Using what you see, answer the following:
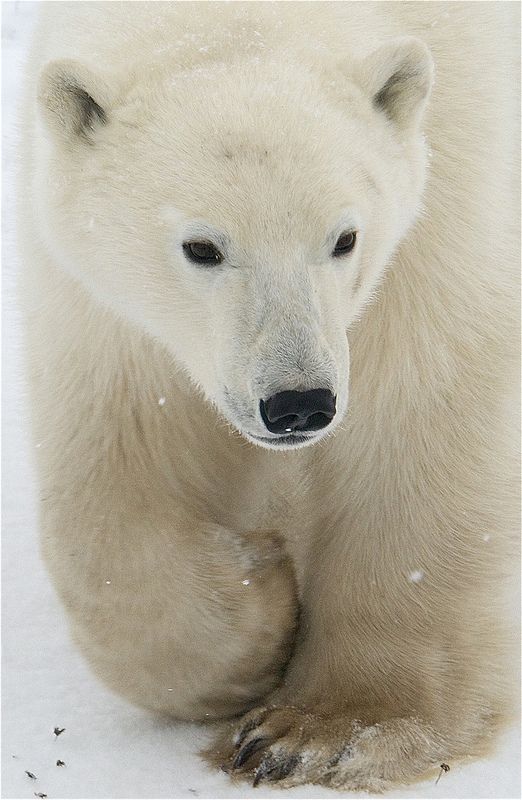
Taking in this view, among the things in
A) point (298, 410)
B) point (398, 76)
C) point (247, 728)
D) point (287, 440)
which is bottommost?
point (247, 728)

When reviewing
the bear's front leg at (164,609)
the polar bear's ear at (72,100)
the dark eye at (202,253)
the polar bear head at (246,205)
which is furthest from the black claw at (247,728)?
the polar bear's ear at (72,100)

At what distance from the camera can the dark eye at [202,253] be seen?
113 inches

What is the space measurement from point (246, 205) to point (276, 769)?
5.46 feet

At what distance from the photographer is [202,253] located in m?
2.90

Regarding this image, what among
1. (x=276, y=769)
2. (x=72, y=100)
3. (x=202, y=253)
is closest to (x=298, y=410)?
(x=202, y=253)

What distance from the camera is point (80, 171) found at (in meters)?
3.16

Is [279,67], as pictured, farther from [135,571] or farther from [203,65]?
[135,571]

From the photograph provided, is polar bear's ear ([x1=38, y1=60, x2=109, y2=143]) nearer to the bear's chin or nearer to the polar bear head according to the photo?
the polar bear head

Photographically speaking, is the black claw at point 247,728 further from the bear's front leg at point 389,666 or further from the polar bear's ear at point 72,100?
the polar bear's ear at point 72,100

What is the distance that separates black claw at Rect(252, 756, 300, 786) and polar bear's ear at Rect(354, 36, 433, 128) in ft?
5.93

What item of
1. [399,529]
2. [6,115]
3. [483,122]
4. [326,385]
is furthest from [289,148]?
[6,115]

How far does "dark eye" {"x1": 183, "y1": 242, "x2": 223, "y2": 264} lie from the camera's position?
288 cm

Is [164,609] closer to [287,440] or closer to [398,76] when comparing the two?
[287,440]

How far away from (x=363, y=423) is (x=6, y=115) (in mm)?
4989
